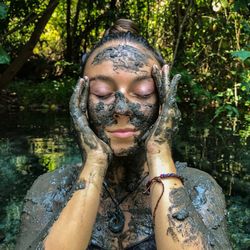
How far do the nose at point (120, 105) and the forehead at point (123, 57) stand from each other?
0.14 m

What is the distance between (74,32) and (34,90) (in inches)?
182

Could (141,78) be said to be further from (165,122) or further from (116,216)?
(116,216)

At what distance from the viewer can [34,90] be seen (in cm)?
1488

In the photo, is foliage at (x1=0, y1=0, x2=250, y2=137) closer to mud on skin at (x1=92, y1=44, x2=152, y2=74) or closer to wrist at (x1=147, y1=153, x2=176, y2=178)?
mud on skin at (x1=92, y1=44, x2=152, y2=74)

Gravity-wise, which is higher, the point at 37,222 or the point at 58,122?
the point at 37,222

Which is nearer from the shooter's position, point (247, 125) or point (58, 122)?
point (247, 125)

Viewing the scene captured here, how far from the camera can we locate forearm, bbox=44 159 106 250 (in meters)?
2.21

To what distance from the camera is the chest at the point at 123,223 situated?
252 centimetres

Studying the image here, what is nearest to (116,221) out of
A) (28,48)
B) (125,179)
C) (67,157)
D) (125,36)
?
(125,179)

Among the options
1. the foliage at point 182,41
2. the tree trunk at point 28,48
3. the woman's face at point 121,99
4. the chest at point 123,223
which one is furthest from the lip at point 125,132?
the foliage at point 182,41

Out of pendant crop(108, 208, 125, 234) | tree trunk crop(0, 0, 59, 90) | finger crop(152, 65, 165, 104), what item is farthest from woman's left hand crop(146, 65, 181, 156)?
tree trunk crop(0, 0, 59, 90)

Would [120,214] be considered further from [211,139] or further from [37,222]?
[211,139]

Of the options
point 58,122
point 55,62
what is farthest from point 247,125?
point 55,62

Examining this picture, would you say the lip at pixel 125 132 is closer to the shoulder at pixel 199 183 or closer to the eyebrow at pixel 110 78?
the eyebrow at pixel 110 78
